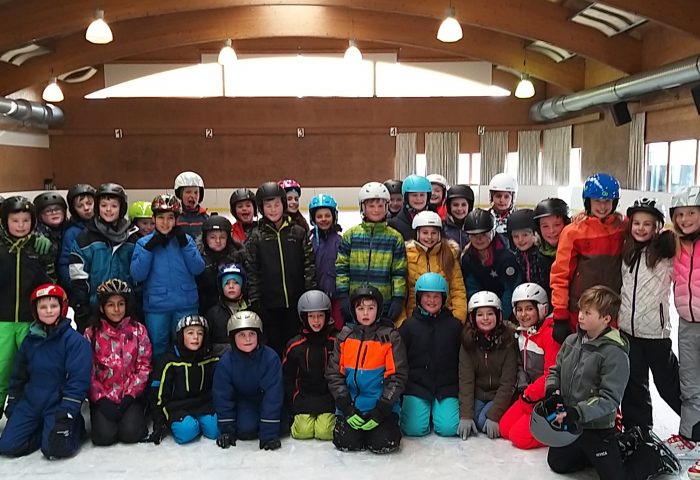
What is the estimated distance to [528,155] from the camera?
19.6 meters

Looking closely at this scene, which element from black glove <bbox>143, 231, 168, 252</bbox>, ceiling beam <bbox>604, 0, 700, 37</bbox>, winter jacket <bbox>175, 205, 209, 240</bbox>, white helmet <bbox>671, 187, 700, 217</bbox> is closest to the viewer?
white helmet <bbox>671, 187, 700, 217</bbox>

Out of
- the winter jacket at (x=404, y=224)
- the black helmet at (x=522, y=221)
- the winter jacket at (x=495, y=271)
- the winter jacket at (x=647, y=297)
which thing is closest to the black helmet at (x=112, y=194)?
the winter jacket at (x=404, y=224)

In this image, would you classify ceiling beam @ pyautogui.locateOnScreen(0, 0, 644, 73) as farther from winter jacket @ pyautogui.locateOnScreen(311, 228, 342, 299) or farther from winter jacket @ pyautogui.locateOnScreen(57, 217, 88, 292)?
winter jacket @ pyautogui.locateOnScreen(57, 217, 88, 292)

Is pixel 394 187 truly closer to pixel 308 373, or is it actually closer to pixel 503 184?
pixel 503 184

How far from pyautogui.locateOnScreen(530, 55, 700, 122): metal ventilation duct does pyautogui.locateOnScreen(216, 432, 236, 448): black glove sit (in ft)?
32.1

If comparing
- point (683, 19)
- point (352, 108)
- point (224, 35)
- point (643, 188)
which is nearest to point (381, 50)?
point (352, 108)

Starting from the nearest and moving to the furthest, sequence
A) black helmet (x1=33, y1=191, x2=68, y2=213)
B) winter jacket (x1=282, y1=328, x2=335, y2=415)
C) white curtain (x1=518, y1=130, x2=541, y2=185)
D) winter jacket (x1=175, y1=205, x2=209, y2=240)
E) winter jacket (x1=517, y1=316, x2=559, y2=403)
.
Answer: winter jacket (x1=517, y1=316, x2=559, y2=403) < winter jacket (x1=282, y1=328, x2=335, y2=415) < black helmet (x1=33, y1=191, x2=68, y2=213) < winter jacket (x1=175, y1=205, x2=209, y2=240) < white curtain (x1=518, y1=130, x2=541, y2=185)

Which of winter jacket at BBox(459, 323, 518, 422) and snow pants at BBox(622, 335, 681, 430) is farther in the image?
winter jacket at BBox(459, 323, 518, 422)

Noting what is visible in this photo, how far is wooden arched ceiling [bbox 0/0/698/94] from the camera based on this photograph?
36.9 feet

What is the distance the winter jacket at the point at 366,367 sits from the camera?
3791 millimetres

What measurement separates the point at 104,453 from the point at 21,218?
1593 millimetres

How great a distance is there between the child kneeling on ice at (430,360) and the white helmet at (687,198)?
55.6 inches

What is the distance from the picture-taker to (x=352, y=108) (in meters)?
19.7

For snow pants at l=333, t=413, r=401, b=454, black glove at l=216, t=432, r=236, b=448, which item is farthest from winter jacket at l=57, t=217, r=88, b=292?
snow pants at l=333, t=413, r=401, b=454
